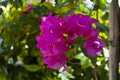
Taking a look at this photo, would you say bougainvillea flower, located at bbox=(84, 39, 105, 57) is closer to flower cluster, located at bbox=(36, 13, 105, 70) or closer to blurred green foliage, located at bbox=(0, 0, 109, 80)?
flower cluster, located at bbox=(36, 13, 105, 70)

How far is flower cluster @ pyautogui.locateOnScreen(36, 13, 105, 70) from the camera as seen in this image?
0.86m

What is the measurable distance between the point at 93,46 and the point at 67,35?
2.4 inches

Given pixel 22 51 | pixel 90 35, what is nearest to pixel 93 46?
pixel 90 35

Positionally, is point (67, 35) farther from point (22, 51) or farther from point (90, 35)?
point (22, 51)

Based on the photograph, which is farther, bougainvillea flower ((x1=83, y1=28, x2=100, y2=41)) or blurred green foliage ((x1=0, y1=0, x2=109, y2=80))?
blurred green foliage ((x1=0, y1=0, x2=109, y2=80))

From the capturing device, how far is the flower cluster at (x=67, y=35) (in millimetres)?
858

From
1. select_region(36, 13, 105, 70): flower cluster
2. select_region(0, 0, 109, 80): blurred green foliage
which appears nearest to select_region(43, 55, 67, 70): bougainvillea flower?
select_region(36, 13, 105, 70): flower cluster

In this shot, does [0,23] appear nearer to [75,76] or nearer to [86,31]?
[75,76]

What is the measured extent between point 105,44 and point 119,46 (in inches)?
1.3

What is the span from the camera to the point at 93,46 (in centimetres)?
86

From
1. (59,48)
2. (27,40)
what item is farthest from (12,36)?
(59,48)

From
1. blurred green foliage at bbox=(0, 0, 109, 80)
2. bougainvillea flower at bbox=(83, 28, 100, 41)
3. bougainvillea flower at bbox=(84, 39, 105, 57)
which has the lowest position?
blurred green foliage at bbox=(0, 0, 109, 80)

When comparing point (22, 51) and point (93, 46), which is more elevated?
point (93, 46)

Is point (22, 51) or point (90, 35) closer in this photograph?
point (90, 35)
